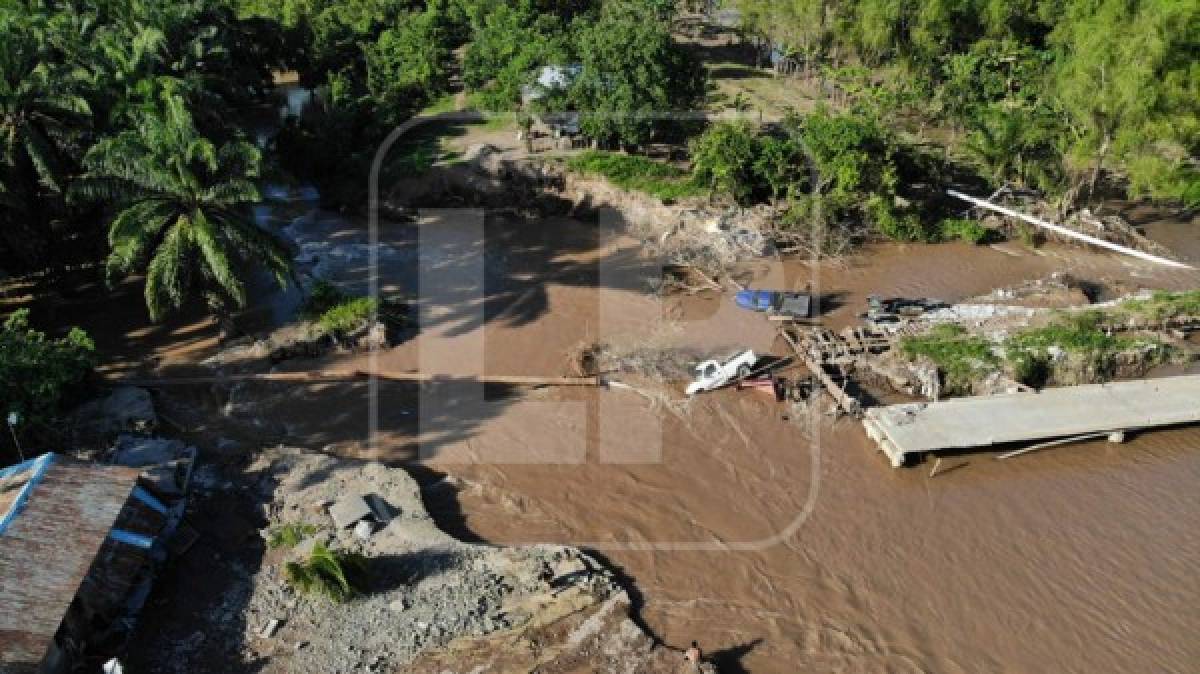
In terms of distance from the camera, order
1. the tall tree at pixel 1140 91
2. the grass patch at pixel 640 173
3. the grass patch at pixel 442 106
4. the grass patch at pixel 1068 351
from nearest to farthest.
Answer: the grass patch at pixel 1068 351 → the tall tree at pixel 1140 91 → the grass patch at pixel 640 173 → the grass patch at pixel 442 106

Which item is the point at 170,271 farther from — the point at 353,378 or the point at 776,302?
the point at 776,302

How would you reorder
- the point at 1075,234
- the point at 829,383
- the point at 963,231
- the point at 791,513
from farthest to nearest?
the point at 963,231 → the point at 1075,234 → the point at 829,383 → the point at 791,513

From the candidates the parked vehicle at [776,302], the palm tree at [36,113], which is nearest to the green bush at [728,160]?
the parked vehicle at [776,302]

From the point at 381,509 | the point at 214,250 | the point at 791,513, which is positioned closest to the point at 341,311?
the point at 214,250

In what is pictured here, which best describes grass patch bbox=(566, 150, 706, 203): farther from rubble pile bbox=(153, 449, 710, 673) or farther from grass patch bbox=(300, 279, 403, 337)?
rubble pile bbox=(153, 449, 710, 673)

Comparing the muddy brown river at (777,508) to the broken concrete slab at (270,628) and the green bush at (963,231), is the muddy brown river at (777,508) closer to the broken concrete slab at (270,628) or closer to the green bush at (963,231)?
the broken concrete slab at (270,628)

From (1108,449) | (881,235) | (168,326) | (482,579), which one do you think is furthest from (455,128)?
(1108,449)

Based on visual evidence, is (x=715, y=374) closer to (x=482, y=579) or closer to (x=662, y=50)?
(x=482, y=579)
